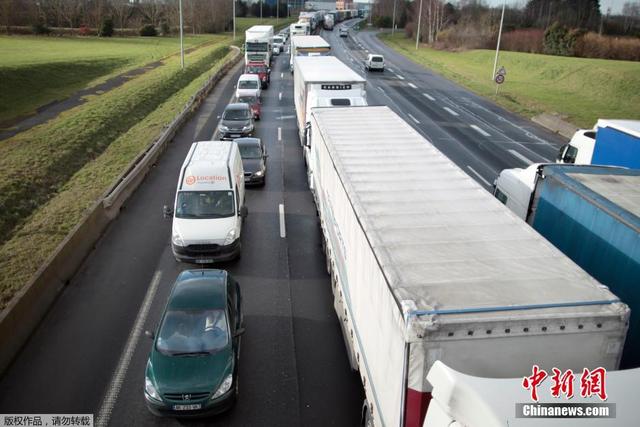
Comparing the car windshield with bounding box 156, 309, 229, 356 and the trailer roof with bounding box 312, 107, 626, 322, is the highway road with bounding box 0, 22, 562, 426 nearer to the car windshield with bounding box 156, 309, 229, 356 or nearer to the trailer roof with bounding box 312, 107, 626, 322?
the car windshield with bounding box 156, 309, 229, 356

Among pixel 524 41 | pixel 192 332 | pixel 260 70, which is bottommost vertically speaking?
pixel 192 332

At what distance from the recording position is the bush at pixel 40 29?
78269 millimetres

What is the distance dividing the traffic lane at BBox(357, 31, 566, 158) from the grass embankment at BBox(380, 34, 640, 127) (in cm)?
111

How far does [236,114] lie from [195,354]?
1877 centimetres

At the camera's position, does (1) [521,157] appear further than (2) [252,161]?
Yes

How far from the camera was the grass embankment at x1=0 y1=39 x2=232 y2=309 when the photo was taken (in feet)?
46.3

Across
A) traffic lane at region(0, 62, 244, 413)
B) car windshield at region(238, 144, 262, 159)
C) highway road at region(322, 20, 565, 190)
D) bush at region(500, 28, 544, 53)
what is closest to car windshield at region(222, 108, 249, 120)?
car windshield at region(238, 144, 262, 159)

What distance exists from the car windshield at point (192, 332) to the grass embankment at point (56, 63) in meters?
22.7

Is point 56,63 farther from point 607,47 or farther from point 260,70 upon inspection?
point 607,47

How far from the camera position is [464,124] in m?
31.3


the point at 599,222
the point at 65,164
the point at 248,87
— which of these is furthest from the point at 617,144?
the point at 248,87

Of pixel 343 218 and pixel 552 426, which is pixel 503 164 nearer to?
pixel 343 218

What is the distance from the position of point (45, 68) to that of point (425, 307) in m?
46.1

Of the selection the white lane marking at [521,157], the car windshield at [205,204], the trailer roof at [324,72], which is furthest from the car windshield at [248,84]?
the car windshield at [205,204]
